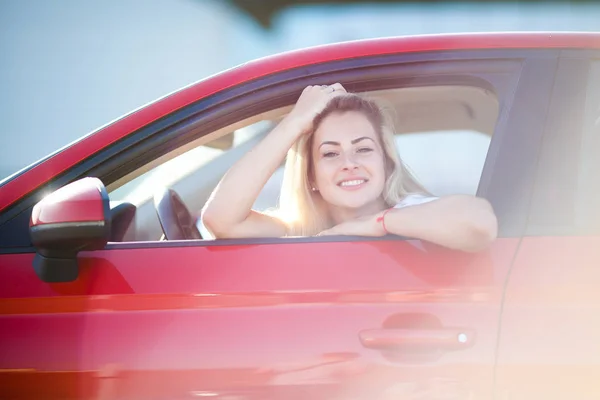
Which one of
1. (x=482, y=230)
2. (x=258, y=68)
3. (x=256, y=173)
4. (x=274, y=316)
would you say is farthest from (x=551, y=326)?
(x=258, y=68)

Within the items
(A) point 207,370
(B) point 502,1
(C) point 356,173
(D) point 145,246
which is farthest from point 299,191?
(B) point 502,1

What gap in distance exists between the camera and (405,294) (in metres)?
1.48

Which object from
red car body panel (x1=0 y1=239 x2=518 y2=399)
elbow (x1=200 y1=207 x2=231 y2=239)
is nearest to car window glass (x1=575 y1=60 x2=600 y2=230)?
red car body panel (x1=0 y1=239 x2=518 y2=399)

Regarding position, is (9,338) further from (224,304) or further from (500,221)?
(500,221)

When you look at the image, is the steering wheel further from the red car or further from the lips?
the lips

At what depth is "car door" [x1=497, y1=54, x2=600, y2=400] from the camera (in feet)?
4.61

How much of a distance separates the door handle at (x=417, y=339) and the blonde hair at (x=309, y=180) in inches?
20.5

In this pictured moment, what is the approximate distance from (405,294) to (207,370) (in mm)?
450

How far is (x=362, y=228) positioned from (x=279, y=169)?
3.46 ft

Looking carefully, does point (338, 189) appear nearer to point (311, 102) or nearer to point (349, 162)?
point (349, 162)

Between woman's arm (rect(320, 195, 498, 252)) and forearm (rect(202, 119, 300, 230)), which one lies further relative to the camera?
forearm (rect(202, 119, 300, 230))

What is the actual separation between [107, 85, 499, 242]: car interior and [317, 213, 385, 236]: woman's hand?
0.37 meters

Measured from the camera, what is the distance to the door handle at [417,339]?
1427mm

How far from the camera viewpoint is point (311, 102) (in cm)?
175
